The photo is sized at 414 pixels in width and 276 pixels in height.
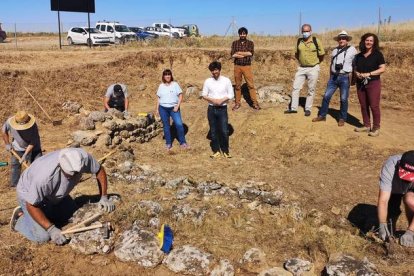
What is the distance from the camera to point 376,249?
455cm

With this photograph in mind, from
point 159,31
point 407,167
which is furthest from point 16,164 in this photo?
point 159,31

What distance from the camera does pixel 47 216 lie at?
190 inches

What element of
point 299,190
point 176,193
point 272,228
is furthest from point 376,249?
point 176,193

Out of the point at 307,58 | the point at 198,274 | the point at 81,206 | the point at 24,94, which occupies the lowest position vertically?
the point at 198,274

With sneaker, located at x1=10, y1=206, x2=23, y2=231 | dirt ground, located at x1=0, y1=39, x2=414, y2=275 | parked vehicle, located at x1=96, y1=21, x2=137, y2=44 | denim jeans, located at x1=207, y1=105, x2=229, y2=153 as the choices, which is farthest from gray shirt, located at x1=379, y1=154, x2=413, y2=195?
parked vehicle, located at x1=96, y1=21, x2=137, y2=44

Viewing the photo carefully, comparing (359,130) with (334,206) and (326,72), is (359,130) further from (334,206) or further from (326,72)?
(326,72)

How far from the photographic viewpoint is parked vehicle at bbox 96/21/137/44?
23188 mm

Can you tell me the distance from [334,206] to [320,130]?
2.72 meters

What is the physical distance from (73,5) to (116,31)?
392 centimetres

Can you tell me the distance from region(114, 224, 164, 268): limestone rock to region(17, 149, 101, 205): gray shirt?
853 millimetres

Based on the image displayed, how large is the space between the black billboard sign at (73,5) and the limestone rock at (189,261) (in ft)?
59.8

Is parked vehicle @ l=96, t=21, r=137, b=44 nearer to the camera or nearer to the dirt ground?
the dirt ground

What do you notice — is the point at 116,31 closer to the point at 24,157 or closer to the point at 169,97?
the point at 169,97

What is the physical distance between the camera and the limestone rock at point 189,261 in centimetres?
421
